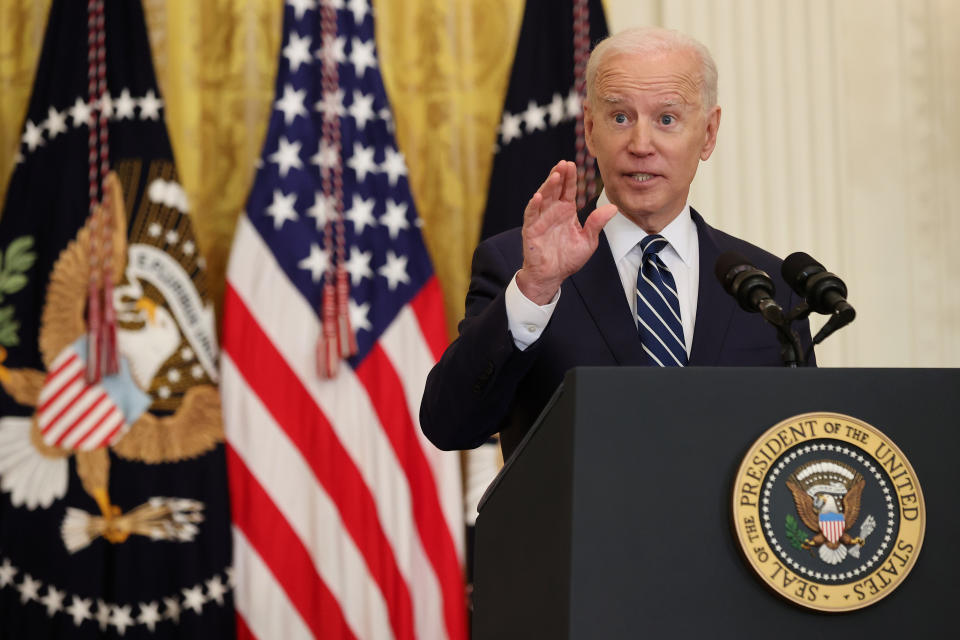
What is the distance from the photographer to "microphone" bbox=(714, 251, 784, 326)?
61.0 inches

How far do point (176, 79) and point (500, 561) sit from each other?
3.29 meters

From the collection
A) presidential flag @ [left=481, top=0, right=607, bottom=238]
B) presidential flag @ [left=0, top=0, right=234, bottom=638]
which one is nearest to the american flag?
presidential flag @ [left=0, top=0, right=234, bottom=638]

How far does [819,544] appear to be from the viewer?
4.29ft

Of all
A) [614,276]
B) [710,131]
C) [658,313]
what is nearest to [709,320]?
[658,313]

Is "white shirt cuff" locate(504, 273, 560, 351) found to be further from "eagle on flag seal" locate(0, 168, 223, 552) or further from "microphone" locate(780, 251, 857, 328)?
"eagle on flag seal" locate(0, 168, 223, 552)

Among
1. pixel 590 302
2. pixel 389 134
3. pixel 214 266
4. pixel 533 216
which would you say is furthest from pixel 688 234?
pixel 214 266

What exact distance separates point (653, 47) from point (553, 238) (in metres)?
0.77

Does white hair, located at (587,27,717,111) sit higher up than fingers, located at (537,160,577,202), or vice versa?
white hair, located at (587,27,717,111)

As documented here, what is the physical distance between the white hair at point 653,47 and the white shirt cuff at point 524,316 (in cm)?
77

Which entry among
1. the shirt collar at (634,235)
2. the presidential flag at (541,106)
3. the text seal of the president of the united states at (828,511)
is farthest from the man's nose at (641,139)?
the presidential flag at (541,106)

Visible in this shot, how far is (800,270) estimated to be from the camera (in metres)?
1.64

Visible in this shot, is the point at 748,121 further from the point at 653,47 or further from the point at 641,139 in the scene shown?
the point at 641,139

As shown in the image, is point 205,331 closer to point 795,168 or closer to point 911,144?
point 795,168

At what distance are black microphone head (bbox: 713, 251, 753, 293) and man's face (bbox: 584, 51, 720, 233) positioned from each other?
612 millimetres
